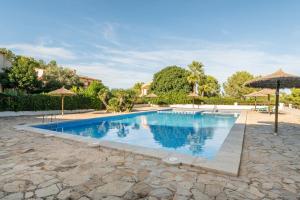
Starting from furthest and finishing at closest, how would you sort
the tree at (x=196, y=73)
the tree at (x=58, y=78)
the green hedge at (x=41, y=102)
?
the tree at (x=196, y=73) → the tree at (x=58, y=78) → the green hedge at (x=41, y=102)

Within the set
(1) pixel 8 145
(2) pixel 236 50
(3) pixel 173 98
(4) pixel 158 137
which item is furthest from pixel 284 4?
(3) pixel 173 98

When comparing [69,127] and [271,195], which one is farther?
[69,127]

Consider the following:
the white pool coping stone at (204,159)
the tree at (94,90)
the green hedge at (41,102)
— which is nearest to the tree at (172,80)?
the tree at (94,90)

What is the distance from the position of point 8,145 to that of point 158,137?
6.40m

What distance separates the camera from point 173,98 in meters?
32.8

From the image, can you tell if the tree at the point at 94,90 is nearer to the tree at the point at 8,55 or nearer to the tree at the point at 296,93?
the tree at the point at 8,55

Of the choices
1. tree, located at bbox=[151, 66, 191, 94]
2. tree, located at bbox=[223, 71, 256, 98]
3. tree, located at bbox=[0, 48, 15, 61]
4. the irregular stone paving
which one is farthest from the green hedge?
tree, located at bbox=[223, 71, 256, 98]

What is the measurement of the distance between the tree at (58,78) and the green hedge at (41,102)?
12.0 metres

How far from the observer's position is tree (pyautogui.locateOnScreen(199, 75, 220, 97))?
38094 mm

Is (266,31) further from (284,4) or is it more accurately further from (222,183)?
(222,183)

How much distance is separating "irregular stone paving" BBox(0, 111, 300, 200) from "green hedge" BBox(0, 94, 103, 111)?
11.3 meters

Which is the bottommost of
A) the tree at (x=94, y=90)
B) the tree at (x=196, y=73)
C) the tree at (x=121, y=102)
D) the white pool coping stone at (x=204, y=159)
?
the white pool coping stone at (x=204, y=159)

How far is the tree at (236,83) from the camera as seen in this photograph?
50.0 meters

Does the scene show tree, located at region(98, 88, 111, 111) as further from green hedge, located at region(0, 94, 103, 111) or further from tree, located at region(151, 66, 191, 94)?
tree, located at region(151, 66, 191, 94)
